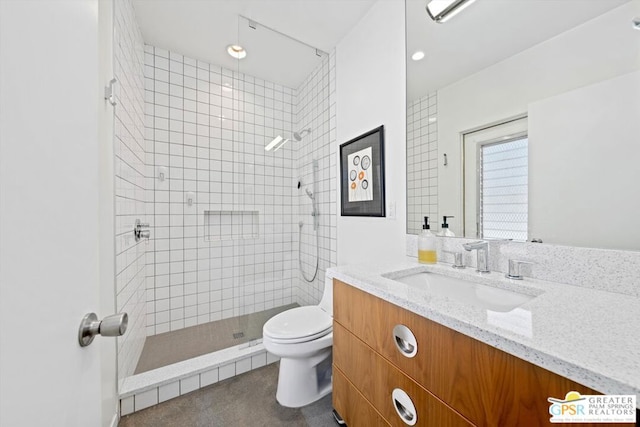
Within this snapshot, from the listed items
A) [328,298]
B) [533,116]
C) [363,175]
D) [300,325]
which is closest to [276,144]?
[363,175]

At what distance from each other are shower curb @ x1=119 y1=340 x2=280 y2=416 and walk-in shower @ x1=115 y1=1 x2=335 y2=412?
17 cm

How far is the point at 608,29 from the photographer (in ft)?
2.69

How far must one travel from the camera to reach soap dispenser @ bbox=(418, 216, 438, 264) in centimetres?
126

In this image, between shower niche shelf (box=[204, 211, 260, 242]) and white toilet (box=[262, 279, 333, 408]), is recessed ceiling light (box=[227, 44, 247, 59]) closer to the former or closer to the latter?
shower niche shelf (box=[204, 211, 260, 242])

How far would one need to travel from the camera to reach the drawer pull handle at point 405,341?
783mm

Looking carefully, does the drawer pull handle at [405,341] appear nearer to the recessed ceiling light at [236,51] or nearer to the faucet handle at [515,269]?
the faucet handle at [515,269]

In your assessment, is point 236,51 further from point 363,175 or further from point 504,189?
point 504,189

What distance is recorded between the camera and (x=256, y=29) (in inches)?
74.7

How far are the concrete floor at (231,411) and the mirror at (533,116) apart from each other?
117 cm

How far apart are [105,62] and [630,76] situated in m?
2.10

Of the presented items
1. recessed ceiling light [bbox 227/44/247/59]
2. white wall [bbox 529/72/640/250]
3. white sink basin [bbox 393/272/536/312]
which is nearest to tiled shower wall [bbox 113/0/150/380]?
recessed ceiling light [bbox 227/44/247/59]

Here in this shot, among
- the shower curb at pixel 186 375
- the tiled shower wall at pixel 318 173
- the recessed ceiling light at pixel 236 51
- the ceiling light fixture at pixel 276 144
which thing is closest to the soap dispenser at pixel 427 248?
the tiled shower wall at pixel 318 173

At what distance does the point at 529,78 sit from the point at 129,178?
2.23 meters

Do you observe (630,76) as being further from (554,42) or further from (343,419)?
(343,419)
